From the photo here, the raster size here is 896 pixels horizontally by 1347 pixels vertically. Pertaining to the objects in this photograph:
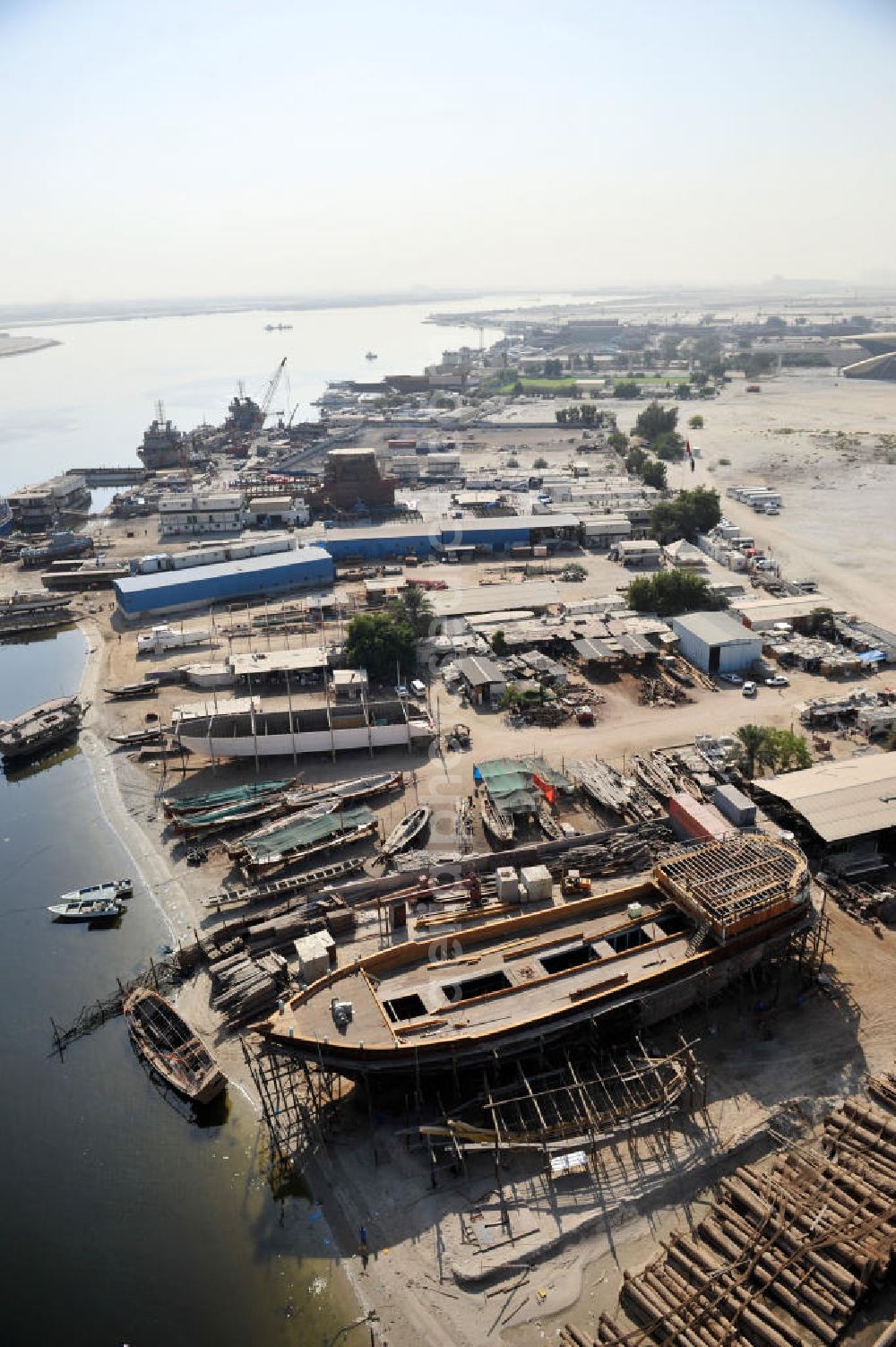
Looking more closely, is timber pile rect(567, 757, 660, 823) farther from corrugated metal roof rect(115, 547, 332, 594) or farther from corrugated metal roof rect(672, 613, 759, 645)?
corrugated metal roof rect(115, 547, 332, 594)

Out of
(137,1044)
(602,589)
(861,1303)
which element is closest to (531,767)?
(137,1044)

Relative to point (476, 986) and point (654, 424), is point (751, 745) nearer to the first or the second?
point (476, 986)

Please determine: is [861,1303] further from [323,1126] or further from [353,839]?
[353,839]

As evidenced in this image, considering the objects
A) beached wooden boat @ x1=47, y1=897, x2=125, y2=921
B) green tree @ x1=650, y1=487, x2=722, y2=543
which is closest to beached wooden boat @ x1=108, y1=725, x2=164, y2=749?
beached wooden boat @ x1=47, y1=897, x2=125, y2=921

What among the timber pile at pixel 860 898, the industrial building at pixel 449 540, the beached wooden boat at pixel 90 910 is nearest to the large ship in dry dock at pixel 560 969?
the timber pile at pixel 860 898

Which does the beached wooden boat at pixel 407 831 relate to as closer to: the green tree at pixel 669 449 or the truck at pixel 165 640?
the truck at pixel 165 640

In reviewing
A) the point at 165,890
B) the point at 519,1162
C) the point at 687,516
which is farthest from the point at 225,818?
the point at 687,516
